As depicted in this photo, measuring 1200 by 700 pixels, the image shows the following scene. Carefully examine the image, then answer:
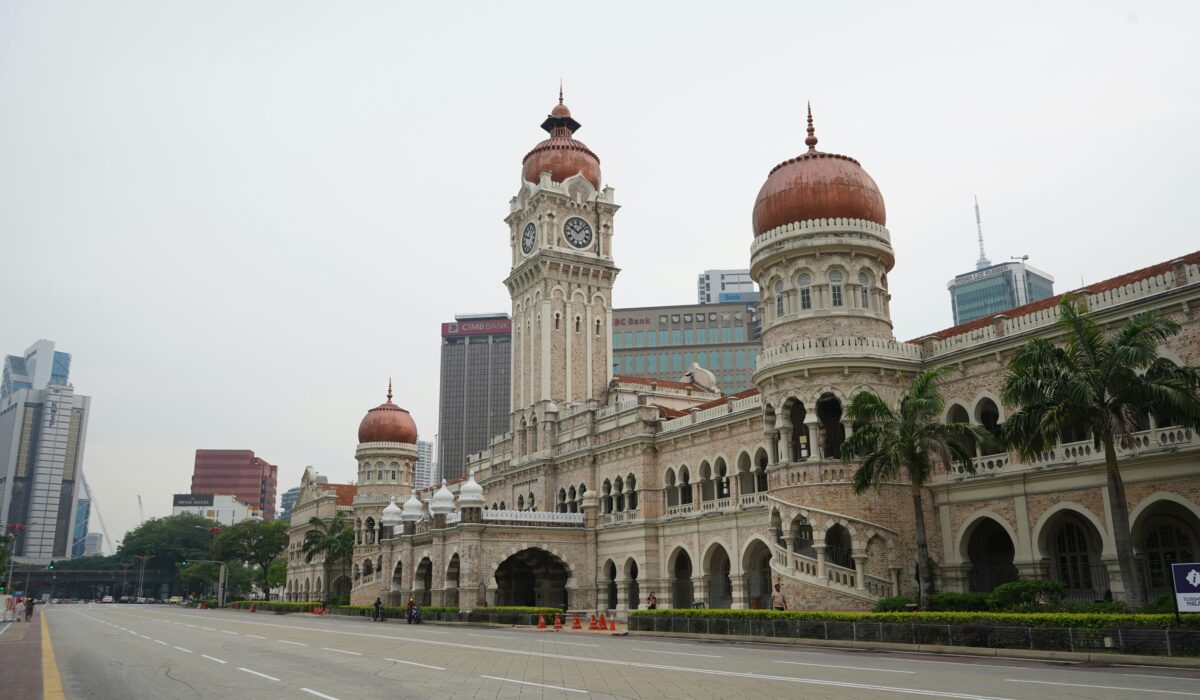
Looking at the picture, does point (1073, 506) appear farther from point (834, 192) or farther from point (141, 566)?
point (141, 566)

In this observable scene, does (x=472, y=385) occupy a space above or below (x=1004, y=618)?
above

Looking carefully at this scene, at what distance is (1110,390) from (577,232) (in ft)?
129

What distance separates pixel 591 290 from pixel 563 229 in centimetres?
414

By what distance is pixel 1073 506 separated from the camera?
91.1 feet

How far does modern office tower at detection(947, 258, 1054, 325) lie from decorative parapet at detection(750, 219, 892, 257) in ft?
421

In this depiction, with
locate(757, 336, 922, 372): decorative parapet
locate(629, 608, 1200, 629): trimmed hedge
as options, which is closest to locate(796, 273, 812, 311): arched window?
locate(757, 336, 922, 372): decorative parapet

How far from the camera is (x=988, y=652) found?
20891 millimetres

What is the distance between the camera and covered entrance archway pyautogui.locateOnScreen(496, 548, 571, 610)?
167 feet

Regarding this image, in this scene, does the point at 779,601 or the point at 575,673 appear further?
the point at 779,601

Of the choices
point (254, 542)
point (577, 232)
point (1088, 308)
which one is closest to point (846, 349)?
point (1088, 308)

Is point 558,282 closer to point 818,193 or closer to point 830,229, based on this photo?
point 818,193

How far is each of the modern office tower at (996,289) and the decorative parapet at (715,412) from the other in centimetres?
12116

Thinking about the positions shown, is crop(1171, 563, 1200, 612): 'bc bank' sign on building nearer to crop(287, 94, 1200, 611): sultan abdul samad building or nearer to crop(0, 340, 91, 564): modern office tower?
crop(287, 94, 1200, 611): sultan abdul samad building

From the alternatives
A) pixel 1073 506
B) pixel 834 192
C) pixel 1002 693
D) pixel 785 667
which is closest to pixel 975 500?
pixel 1073 506
